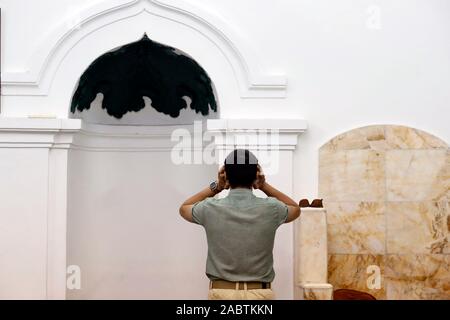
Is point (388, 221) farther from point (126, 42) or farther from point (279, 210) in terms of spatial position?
point (126, 42)

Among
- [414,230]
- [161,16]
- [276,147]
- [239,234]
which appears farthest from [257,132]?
[239,234]

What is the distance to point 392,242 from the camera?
530 centimetres

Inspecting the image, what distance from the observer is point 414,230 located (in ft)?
17.4

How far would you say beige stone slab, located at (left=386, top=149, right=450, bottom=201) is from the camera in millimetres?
5320

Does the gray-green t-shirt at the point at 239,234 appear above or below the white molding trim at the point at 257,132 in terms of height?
below

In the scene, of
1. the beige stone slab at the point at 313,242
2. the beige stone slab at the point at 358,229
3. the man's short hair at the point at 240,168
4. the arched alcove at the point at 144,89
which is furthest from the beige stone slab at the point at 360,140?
the man's short hair at the point at 240,168

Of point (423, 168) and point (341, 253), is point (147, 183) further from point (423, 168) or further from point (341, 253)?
point (423, 168)

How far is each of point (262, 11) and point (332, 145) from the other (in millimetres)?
1254

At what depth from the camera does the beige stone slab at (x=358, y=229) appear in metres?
5.30

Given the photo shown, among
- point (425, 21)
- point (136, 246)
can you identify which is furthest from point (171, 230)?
point (425, 21)

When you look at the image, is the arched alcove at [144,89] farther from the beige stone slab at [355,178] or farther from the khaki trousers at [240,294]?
the khaki trousers at [240,294]

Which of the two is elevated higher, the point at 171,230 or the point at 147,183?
the point at 147,183

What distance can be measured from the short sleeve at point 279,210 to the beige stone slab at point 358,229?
4.87 ft

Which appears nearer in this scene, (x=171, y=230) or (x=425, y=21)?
(x=425, y=21)
